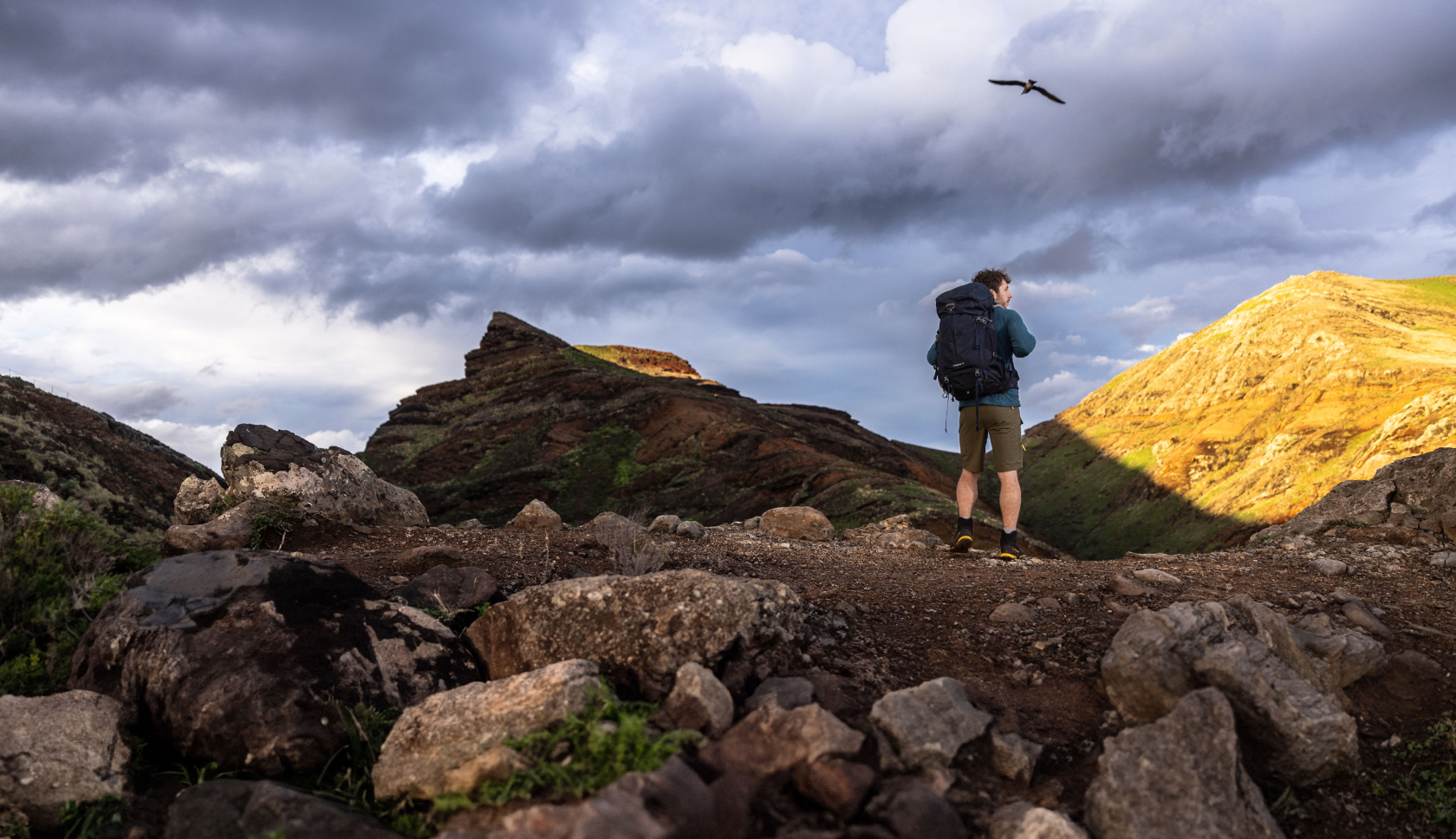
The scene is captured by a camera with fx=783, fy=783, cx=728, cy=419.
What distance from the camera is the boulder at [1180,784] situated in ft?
9.81

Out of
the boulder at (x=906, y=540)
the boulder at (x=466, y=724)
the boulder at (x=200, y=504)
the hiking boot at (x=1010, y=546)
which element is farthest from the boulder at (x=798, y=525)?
the boulder at (x=466, y=724)

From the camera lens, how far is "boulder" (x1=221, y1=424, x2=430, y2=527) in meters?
9.00

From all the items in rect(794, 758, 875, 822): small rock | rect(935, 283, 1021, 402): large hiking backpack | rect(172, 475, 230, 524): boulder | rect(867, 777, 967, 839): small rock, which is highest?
rect(935, 283, 1021, 402): large hiking backpack

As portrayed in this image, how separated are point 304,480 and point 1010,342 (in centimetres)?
801

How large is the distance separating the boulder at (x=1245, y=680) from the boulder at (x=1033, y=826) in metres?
1.09

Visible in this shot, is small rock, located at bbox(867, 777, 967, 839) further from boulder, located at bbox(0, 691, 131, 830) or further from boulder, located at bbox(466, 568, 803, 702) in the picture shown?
boulder, located at bbox(0, 691, 131, 830)

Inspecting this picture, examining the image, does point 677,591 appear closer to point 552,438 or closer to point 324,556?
point 324,556

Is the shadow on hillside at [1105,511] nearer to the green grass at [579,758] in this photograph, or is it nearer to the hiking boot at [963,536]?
the hiking boot at [963,536]

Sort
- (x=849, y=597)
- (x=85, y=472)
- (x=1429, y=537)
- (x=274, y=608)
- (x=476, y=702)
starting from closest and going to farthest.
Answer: (x=476, y=702), (x=274, y=608), (x=849, y=597), (x=1429, y=537), (x=85, y=472)

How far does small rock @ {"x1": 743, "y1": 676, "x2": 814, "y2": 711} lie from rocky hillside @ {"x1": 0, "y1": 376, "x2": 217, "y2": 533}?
41.9ft

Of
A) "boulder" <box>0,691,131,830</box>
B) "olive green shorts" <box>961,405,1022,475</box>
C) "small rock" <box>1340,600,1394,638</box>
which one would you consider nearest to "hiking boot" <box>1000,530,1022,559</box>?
"olive green shorts" <box>961,405,1022,475</box>

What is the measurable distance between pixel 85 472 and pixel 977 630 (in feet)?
51.6

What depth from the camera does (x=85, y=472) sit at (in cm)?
1384

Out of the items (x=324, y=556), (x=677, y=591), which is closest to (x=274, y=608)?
(x=677, y=591)
